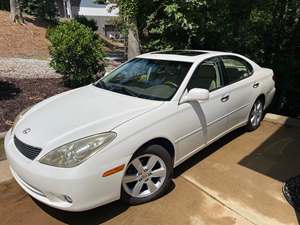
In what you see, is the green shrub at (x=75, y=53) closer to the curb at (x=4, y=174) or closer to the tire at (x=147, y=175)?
the curb at (x=4, y=174)

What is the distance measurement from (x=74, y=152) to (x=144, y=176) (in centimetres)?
86

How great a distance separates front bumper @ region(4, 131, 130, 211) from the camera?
260cm

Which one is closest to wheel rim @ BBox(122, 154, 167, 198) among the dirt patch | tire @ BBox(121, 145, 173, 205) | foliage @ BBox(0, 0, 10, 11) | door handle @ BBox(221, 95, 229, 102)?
tire @ BBox(121, 145, 173, 205)

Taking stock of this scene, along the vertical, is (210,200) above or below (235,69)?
below

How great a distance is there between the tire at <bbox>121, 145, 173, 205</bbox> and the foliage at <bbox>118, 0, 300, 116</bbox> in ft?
15.1

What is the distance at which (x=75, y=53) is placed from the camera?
Answer: 688 cm

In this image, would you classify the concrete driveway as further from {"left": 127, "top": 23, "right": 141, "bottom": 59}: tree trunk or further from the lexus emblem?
{"left": 127, "top": 23, "right": 141, "bottom": 59}: tree trunk

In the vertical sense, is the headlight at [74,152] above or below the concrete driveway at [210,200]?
above

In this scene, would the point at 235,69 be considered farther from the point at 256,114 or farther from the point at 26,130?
the point at 26,130

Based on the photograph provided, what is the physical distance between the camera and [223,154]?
4414 millimetres

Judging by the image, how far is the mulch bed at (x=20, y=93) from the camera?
17.2ft

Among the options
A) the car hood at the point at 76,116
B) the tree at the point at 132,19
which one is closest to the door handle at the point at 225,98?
the car hood at the point at 76,116

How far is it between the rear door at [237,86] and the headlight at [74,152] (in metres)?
2.28

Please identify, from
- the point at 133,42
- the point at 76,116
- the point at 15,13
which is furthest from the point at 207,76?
the point at 15,13
